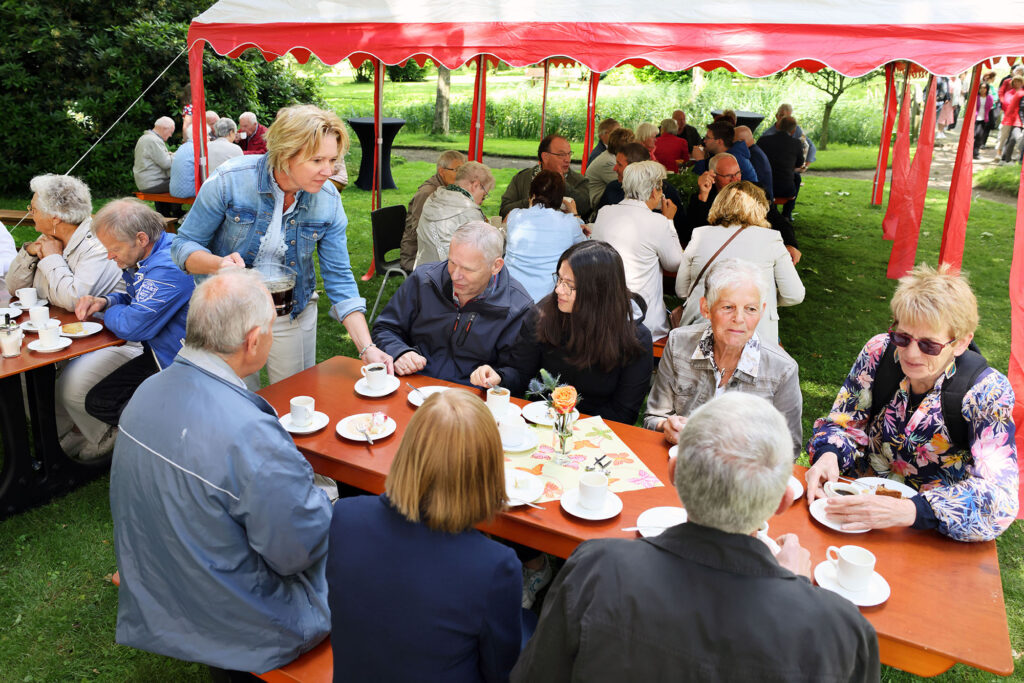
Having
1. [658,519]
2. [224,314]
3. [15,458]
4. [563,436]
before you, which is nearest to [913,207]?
[563,436]

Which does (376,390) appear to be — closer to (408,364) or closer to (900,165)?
(408,364)

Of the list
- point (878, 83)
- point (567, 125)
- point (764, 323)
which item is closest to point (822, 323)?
point (764, 323)

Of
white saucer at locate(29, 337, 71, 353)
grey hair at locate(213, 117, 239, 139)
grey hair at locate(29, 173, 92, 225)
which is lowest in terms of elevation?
white saucer at locate(29, 337, 71, 353)

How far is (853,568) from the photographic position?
6.53 ft

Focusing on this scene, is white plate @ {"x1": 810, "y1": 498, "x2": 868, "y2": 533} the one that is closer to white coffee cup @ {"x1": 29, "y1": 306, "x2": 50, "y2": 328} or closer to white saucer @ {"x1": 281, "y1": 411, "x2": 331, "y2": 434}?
white saucer @ {"x1": 281, "y1": 411, "x2": 331, "y2": 434}

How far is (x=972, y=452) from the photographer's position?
245cm

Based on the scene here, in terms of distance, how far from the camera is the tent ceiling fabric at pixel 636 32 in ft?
13.8

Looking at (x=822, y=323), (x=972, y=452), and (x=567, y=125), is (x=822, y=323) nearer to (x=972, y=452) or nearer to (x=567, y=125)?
(x=972, y=452)

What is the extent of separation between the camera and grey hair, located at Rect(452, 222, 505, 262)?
3432mm

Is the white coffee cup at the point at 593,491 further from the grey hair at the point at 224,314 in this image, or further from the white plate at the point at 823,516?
the grey hair at the point at 224,314

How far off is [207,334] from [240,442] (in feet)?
1.14

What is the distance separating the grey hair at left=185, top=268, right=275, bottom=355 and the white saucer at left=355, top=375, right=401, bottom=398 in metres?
0.98

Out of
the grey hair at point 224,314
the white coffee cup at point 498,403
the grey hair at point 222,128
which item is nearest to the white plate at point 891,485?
the white coffee cup at point 498,403

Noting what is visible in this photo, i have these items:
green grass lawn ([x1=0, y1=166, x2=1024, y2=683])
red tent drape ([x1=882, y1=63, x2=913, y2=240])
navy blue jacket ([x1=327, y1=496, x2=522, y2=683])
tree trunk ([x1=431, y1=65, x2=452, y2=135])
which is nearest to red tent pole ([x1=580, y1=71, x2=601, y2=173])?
green grass lawn ([x1=0, y1=166, x2=1024, y2=683])
